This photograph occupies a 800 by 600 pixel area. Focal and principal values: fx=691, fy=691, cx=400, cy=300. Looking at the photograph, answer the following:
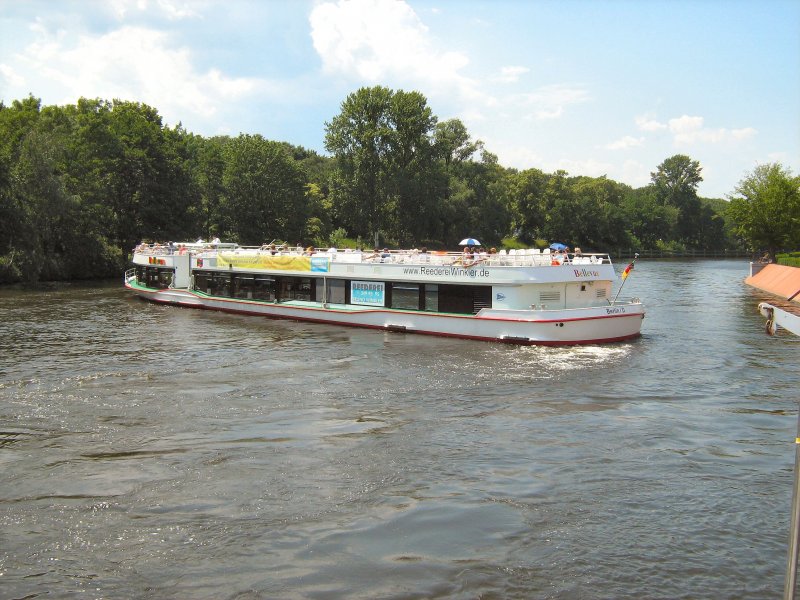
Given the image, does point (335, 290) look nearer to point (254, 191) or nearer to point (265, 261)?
point (265, 261)

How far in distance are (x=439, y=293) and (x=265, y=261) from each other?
37.8 ft

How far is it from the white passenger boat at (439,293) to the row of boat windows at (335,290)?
0.05 meters

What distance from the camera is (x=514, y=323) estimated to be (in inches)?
1079

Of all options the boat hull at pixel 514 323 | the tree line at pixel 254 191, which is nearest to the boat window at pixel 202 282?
the boat hull at pixel 514 323

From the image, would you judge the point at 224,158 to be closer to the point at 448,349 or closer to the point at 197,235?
the point at 197,235

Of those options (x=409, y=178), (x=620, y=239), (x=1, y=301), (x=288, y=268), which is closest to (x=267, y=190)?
(x=409, y=178)

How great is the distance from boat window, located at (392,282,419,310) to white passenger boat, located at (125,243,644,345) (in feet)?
0.15

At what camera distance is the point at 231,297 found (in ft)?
129

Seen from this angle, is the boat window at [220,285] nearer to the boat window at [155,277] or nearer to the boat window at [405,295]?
the boat window at [155,277]

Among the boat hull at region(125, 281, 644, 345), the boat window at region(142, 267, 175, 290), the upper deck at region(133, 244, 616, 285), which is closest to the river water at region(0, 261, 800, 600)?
the boat hull at region(125, 281, 644, 345)

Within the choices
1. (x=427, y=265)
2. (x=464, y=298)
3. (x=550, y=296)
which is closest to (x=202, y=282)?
(x=427, y=265)

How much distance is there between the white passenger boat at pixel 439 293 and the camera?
1079 inches

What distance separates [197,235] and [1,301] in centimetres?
3243

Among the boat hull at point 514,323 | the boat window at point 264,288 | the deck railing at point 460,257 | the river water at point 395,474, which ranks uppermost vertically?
the deck railing at point 460,257
